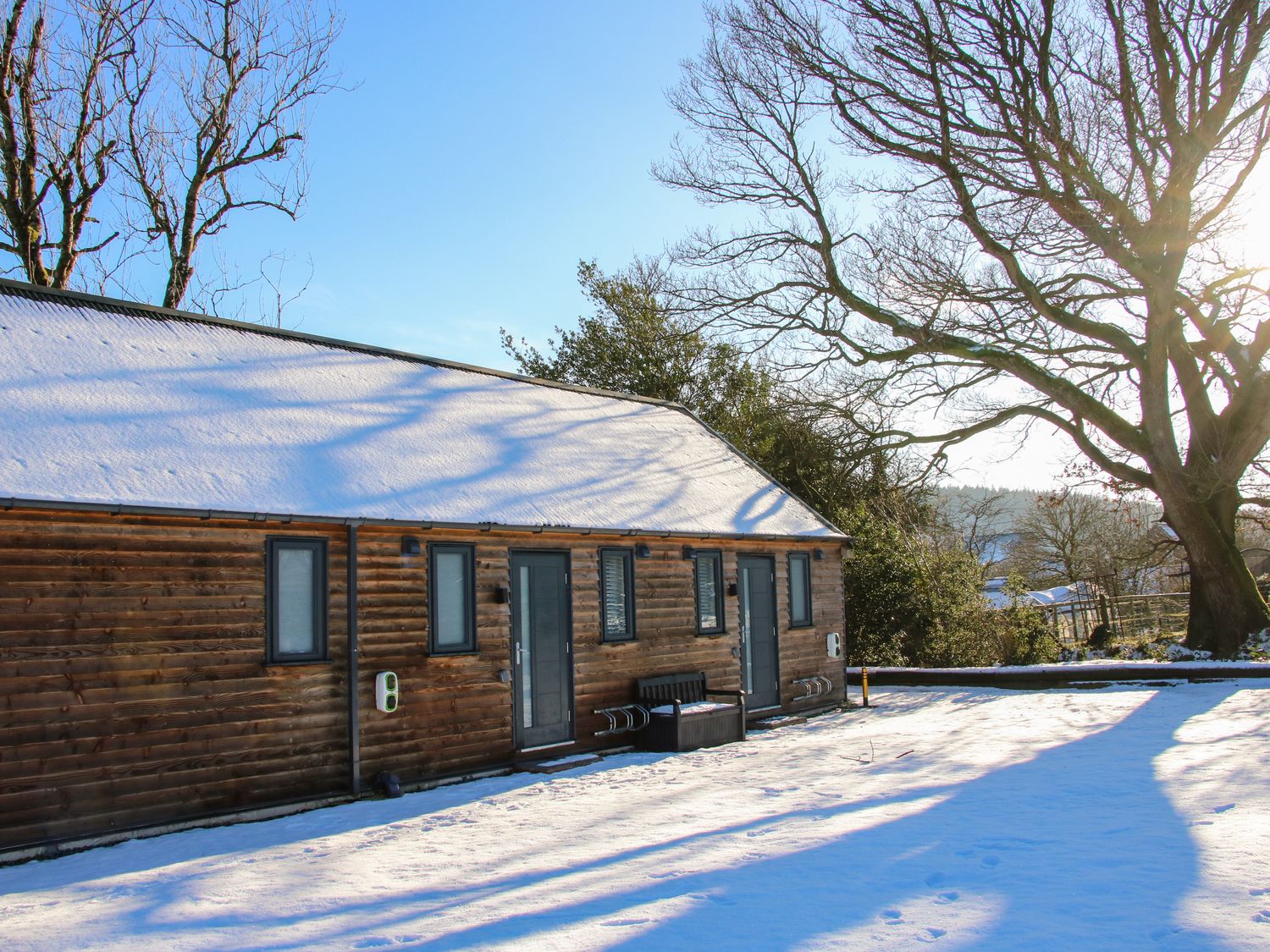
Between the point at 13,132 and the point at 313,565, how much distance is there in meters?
17.8

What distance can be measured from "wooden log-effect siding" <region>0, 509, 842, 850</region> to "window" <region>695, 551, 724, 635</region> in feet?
10.2

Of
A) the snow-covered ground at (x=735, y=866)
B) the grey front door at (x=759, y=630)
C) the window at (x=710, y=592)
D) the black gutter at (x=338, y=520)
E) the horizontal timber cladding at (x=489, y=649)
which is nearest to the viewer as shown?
the snow-covered ground at (x=735, y=866)

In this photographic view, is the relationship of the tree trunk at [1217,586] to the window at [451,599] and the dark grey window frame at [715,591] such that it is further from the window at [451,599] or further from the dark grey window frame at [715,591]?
the window at [451,599]

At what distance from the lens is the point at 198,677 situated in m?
8.58

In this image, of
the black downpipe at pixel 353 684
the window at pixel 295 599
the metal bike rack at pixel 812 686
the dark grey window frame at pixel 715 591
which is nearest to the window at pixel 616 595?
the dark grey window frame at pixel 715 591

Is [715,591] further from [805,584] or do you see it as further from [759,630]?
[805,584]

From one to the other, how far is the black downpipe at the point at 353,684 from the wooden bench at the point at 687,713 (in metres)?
4.04

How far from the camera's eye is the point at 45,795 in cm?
763

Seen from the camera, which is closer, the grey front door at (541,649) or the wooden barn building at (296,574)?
the wooden barn building at (296,574)

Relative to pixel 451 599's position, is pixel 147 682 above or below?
Answer: below

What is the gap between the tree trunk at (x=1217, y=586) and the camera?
18.8 meters

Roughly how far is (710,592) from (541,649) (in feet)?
11.2

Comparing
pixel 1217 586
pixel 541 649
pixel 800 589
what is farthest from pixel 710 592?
pixel 1217 586

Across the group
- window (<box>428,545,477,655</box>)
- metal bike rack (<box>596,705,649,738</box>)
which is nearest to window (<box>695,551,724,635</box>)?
metal bike rack (<box>596,705,649,738</box>)
